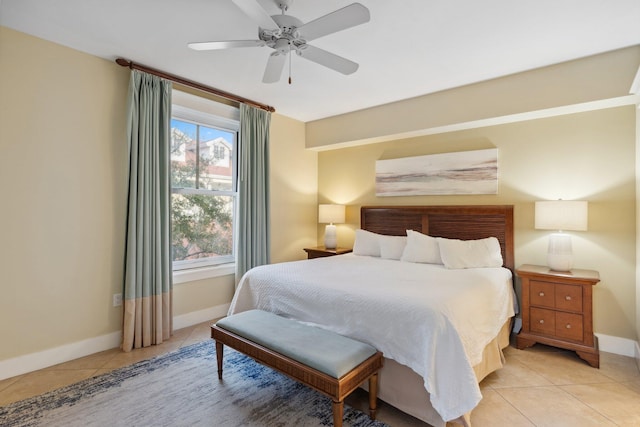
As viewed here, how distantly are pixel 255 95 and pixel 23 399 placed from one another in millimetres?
3370

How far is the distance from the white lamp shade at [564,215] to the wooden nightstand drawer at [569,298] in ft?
1.68

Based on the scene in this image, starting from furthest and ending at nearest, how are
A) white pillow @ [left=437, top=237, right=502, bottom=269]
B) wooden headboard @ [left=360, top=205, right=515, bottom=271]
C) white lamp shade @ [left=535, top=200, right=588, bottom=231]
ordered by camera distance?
wooden headboard @ [left=360, top=205, right=515, bottom=271] < white pillow @ [left=437, top=237, right=502, bottom=269] < white lamp shade @ [left=535, top=200, right=588, bottom=231]

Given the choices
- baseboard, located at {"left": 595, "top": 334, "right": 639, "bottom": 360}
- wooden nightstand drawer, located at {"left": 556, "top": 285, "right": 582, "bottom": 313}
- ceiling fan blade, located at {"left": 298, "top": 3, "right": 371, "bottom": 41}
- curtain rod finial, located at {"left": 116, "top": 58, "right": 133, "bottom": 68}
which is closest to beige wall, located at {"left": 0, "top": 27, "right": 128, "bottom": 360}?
curtain rod finial, located at {"left": 116, "top": 58, "right": 133, "bottom": 68}

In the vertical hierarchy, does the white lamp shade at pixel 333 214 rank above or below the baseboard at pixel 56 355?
above

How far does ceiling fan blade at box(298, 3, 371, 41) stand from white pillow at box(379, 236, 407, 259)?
2.50m

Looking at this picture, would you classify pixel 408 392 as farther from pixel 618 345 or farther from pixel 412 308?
pixel 618 345

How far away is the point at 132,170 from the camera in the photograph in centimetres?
290

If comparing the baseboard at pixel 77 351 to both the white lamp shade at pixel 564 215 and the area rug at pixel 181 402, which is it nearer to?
the area rug at pixel 181 402

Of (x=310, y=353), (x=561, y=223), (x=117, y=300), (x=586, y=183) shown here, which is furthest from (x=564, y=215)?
(x=117, y=300)

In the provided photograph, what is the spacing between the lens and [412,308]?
6.13 feet

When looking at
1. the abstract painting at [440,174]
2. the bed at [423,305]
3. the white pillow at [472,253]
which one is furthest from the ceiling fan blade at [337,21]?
the abstract painting at [440,174]

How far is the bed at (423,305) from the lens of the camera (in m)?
1.71

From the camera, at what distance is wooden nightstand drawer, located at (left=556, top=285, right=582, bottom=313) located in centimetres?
264

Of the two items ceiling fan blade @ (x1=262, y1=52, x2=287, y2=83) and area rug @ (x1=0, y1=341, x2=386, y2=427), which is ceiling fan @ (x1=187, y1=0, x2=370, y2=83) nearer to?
ceiling fan blade @ (x1=262, y1=52, x2=287, y2=83)
